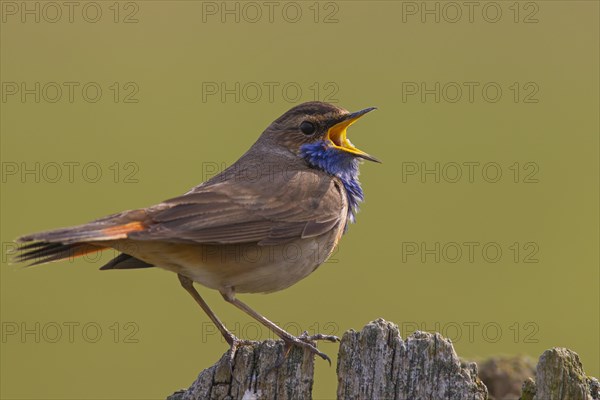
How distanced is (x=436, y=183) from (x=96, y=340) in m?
5.37

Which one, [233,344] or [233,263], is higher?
[233,263]

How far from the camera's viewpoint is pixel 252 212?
7398mm

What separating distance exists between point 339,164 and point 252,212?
1.20 m

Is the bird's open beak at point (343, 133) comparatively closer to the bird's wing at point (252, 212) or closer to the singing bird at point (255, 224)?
the singing bird at point (255, 224)

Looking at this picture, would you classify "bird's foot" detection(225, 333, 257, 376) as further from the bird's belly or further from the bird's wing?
the bird's wing

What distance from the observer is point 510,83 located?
55.4 feet

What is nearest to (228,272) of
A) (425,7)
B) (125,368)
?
(125,368)

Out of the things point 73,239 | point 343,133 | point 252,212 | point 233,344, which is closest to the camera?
point 73,239

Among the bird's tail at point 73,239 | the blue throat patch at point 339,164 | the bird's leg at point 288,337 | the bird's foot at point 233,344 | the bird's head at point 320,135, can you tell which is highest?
the bird's head at point 320,135

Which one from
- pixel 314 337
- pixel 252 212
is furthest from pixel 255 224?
pixel 314 337

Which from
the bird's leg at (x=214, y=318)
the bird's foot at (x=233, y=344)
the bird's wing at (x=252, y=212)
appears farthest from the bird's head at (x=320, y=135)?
the bird's foot at (x=233, y=344)

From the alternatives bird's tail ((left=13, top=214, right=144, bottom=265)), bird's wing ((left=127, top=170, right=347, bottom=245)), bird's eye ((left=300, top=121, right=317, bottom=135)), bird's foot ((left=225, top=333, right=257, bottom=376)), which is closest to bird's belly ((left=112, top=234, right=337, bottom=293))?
bird's wing ((left=127, top=170, right=347, bottom=245))

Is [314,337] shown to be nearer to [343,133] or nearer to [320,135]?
[320,135]

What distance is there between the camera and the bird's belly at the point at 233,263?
23.5ft
